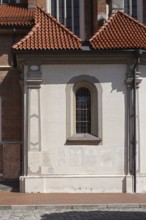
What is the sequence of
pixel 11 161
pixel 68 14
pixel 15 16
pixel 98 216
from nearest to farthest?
pixel 98 216 → pixel 11 161 → pixel 15 16 → pixel 68 14

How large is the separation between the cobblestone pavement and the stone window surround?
448 centimetres

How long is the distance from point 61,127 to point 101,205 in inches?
168

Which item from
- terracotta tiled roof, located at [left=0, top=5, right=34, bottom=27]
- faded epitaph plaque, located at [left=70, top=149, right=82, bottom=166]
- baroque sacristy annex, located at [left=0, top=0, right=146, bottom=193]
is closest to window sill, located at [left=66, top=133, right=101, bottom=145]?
baroque sacristy annex, located at [left=0, top=0, right=146, bottom=193]

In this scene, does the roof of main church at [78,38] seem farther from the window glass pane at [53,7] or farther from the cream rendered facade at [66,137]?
the window glass pane at [53,7]

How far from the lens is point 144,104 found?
18.2m

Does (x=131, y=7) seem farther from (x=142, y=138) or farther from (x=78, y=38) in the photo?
(x=142, y=138)

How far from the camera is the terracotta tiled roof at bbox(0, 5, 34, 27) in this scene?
69.4ft

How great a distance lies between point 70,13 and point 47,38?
21.2ft

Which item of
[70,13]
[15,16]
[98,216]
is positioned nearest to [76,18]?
[70,13]

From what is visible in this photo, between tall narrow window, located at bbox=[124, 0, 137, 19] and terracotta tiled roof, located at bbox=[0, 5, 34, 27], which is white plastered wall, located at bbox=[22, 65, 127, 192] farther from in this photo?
tall narrow window, located at bbox=[124, 0, 137, 19]

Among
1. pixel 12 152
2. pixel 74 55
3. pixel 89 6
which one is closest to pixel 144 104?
pixel 74 55

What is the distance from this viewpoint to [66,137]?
17.7 m

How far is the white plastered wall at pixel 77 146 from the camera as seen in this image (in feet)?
57.1

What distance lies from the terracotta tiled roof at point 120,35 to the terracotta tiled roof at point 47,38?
878mm
